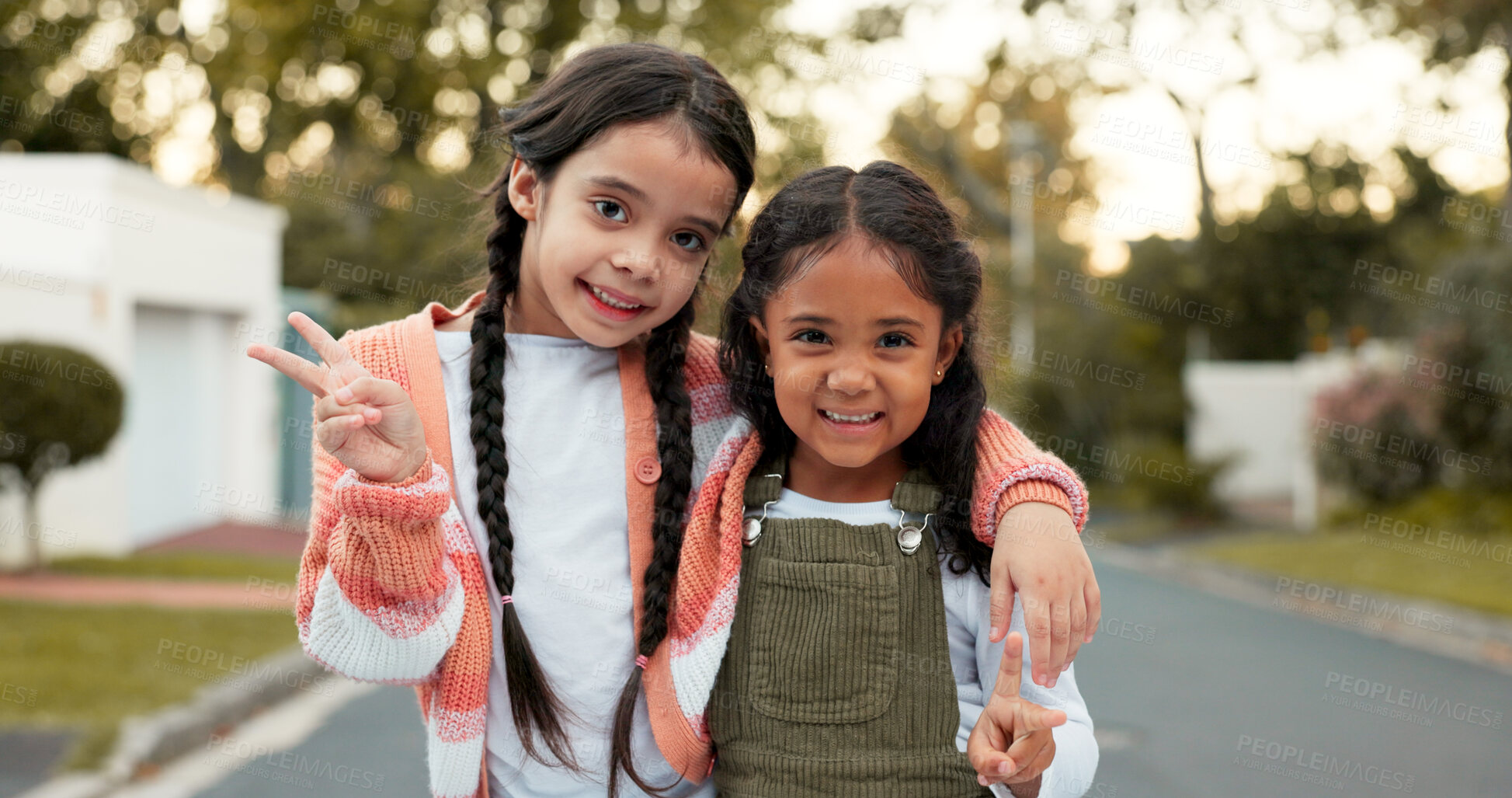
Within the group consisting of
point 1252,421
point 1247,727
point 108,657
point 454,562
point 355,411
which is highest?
point 355,411

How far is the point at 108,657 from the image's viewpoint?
689 centimetres

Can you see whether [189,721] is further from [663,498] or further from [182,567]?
[182,567]

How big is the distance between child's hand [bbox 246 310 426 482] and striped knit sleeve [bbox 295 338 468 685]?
0.03 metres

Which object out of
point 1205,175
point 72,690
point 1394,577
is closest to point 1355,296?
point 1205,175

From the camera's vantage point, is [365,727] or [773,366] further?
[365,727]

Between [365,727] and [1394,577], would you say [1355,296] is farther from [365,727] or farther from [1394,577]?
[365,727]

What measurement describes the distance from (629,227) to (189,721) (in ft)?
15.6

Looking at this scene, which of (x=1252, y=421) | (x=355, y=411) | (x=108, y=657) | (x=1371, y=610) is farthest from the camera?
(x=1252, y=421)

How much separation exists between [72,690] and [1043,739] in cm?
566

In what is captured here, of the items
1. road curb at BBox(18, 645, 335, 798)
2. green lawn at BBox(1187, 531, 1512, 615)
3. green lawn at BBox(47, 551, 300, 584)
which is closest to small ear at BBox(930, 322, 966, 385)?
road curb at BBox(18, 645, 335, 798)

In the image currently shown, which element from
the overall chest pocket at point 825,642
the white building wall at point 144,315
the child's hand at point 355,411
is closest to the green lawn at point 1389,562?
the overall chest pocket at point 825,642

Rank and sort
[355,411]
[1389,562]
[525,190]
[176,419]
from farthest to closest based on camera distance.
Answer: [176,419] < [1389,562] < [525,190] < [355,411]

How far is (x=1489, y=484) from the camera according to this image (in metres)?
13.2

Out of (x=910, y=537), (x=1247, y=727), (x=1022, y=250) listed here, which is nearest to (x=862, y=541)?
(x=910, y=537)
